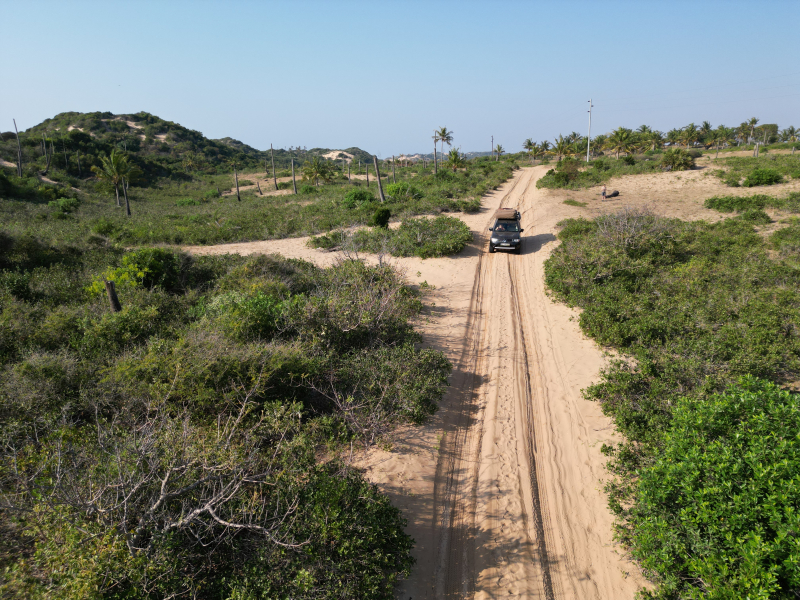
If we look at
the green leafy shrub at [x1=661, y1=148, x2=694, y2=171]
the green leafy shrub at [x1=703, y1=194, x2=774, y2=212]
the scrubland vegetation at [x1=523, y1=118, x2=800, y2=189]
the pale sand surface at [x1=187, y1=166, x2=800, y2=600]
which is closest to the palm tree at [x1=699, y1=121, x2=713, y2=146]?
the scrubland vegetation at [x1=523, y1=118, x2=800, y2=189]

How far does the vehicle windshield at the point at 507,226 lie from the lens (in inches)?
680

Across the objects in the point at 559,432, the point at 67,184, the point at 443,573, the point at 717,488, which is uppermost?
the point at 67,184

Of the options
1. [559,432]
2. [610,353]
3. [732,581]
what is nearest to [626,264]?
[610,353]

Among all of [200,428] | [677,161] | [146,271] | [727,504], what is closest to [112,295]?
[146,271]

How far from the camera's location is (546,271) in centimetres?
1427

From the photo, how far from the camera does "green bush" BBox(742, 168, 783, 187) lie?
79.6 feet

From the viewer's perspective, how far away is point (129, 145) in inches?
2753

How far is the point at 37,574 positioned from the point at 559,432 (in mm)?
7282

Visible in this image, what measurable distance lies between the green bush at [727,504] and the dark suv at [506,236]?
39.4 ft

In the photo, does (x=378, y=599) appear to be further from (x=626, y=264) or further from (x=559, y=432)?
(x=626, y=264)

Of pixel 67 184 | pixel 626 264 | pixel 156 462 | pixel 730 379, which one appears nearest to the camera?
pixel 156 462

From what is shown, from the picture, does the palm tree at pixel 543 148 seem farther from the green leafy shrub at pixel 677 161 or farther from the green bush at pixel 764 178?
the green bush at pixel 764 178

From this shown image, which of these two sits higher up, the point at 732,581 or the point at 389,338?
the point at 389,338

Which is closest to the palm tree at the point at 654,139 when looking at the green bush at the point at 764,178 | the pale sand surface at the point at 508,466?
the green bush at the point at 764,178
